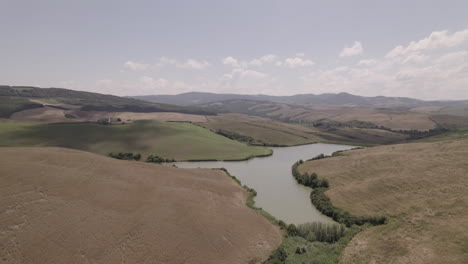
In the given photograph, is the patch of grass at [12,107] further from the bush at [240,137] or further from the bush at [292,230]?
the bush at [292,230]

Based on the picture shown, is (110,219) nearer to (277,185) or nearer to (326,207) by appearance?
(326,207)

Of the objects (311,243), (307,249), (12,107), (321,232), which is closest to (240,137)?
(321,232)

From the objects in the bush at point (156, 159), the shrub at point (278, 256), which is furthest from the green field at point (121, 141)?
the shrub at point (278, 256)

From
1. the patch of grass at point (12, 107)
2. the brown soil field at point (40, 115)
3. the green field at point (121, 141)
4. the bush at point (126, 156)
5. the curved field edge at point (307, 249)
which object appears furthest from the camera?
the patch of grass at point (12, 107)

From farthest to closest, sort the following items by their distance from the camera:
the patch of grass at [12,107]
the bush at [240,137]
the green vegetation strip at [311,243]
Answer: the patch of grass at [12,107], the bush at [240,137], the green vegetation strip at [311,243]

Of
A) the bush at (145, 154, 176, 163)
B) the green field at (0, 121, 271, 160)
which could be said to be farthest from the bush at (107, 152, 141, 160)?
the green field at (0, 121, 271, 160)

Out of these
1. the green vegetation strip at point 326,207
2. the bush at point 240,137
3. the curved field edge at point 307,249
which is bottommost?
the curved field edge at point 307,249

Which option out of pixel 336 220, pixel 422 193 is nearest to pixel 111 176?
pixel 336 220
